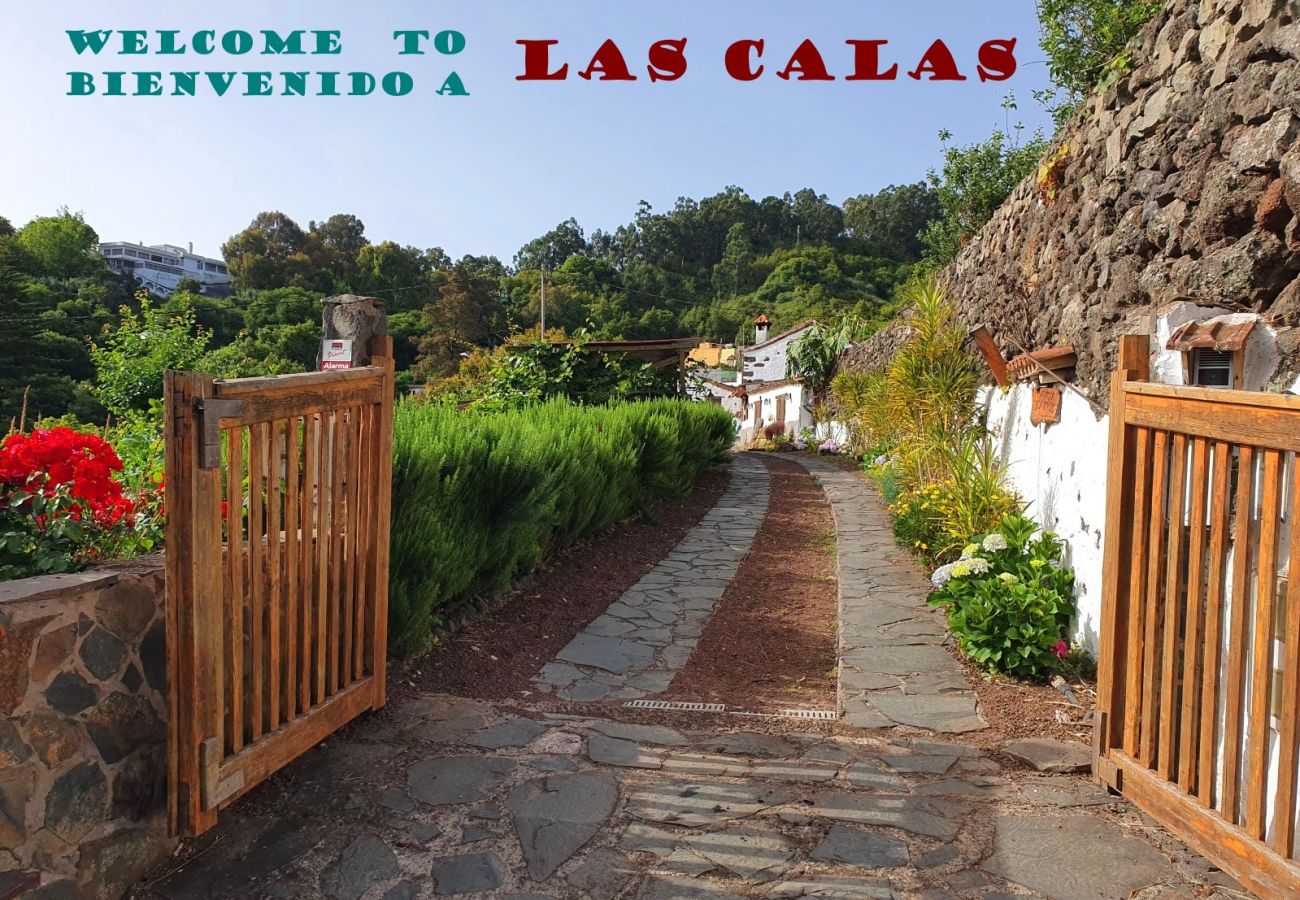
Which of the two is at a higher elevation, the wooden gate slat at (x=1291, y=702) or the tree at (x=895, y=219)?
the tree at (x=895, y=219)

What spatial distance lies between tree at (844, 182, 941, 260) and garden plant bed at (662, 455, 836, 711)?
42.4 metres

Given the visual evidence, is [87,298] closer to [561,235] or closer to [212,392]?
[212,392]

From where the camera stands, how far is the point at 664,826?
113 inches

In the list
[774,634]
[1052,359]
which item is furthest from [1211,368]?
[774,634]

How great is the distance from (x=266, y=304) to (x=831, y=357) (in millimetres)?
24763

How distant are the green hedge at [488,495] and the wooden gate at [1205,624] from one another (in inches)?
121

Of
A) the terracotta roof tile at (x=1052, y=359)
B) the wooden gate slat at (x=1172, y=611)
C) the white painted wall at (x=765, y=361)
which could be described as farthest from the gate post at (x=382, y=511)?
the white painted wall at (x=765, y=361)

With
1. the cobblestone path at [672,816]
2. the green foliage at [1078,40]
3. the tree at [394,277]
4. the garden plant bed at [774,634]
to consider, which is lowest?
the garden plant bed at [774,634]

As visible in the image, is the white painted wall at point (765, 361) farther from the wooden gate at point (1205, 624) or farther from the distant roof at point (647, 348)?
the wooden gate at point (1205, 624)

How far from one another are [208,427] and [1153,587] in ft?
9.99

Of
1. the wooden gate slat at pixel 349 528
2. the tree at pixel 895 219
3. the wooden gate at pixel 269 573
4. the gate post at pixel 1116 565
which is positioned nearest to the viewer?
the wooden gate at pixel 269 573

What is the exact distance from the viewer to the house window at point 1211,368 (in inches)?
136

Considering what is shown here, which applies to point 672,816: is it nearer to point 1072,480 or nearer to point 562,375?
point 1072,480

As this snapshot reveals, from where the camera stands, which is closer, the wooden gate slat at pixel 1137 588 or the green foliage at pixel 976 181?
the wooden gate slat at pixel 1137 588
